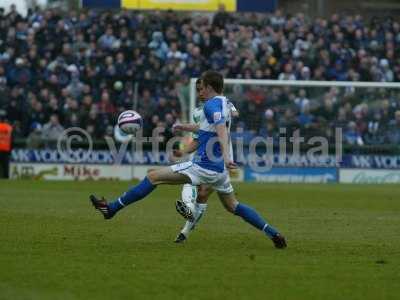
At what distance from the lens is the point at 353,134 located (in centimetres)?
2927

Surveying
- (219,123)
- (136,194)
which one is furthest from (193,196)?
(219,123)

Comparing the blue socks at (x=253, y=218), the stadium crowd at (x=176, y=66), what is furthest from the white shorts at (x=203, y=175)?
the stadium crowd at (x=176, y=66)

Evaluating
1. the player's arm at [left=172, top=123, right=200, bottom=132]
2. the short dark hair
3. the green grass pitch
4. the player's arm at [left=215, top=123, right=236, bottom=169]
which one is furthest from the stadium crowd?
the player's arm at [left=215, top=123, right=236, bottom=169]

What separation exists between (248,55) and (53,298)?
81.3 feet

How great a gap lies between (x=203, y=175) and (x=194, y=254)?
1068 mm

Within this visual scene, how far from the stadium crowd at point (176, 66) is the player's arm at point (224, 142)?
1777cm

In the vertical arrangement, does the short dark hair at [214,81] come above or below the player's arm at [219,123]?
above

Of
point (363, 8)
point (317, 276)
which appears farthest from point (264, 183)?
point (317, 276)

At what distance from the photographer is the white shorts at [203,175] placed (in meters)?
11.6

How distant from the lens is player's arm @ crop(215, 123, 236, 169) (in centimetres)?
1101

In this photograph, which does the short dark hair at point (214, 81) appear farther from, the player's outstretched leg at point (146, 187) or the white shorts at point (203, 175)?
the player's outstretched leg at point (146, 187)

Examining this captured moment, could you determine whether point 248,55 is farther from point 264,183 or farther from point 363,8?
point 363,8

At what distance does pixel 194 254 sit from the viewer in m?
11.0

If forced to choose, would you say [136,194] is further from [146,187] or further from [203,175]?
[203,175]
